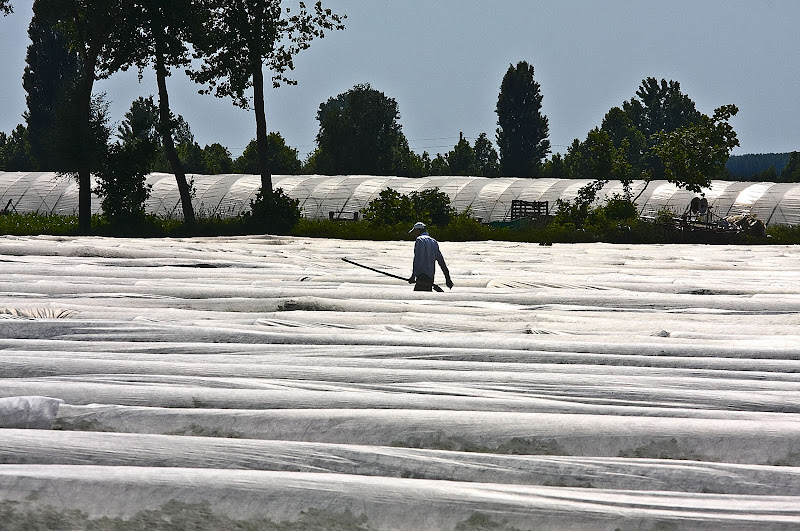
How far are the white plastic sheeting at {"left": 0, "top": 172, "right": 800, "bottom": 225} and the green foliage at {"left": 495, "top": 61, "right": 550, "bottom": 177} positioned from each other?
2110cm

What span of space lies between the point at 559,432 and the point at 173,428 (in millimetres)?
739

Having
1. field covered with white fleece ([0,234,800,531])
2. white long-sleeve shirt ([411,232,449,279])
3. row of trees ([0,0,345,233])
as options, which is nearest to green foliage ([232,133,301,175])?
row of trees ([0,0,345,233])

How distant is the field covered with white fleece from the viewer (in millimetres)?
1242

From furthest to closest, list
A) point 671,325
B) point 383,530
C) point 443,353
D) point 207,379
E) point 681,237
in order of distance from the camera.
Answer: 1. point 681,237
2. point 671,325
3. point 443,353
4. point 207,379
5. point 383,530

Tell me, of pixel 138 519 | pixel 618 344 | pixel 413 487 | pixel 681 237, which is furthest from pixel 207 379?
pixel 681 237

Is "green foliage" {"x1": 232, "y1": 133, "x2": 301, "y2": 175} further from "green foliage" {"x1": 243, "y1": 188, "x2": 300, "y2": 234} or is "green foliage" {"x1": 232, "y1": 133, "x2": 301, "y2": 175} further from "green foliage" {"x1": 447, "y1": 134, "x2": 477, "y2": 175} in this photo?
"green foliage" {"x1": 243, "y1": 188, "x2": 300, "y2": 234}

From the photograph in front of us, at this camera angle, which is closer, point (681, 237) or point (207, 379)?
point (207, 379)

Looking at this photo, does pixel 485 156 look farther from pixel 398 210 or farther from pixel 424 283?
pixel 424 283

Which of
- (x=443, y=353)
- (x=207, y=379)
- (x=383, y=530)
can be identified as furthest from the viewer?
(x=443, y=353)

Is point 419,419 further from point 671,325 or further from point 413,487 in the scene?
point 671,325

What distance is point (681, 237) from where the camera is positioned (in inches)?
648

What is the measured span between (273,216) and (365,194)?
1067 centimetres

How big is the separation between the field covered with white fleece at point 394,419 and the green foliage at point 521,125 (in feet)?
162

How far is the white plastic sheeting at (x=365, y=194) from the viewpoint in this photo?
2628cm
